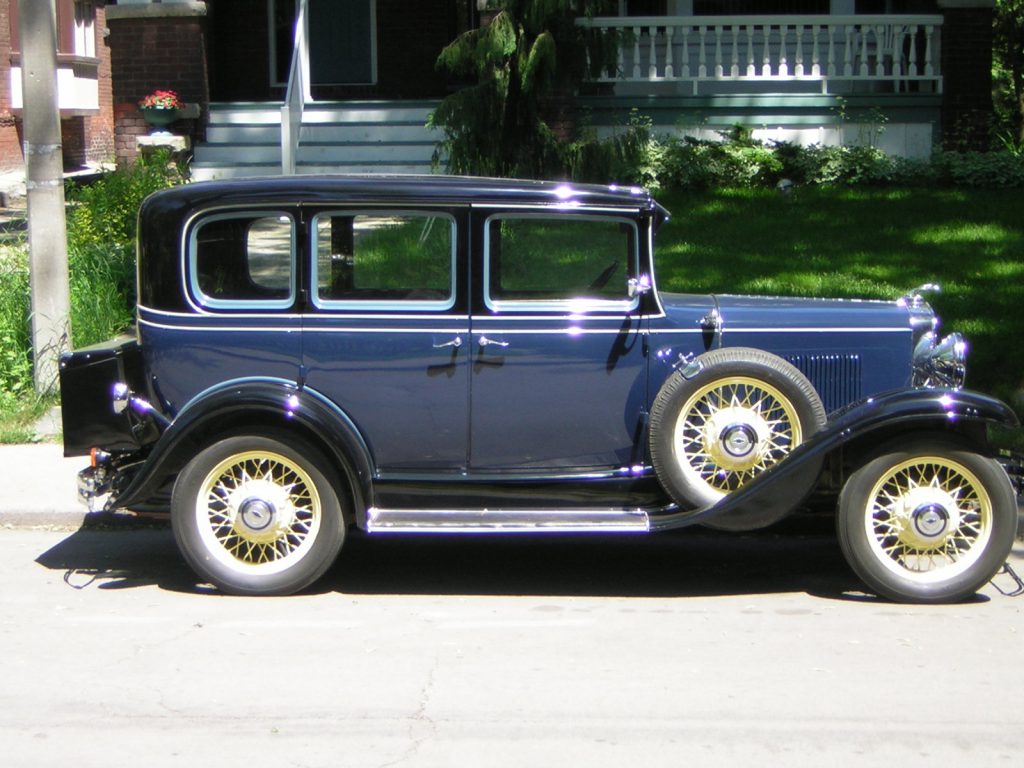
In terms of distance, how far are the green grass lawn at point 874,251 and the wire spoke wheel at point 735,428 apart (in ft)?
11.7

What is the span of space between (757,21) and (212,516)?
41.2 ft

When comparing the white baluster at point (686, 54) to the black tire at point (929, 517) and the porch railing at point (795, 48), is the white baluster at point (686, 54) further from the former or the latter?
the black tire at point (929, 517)

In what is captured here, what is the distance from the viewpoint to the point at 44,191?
9.53 meters

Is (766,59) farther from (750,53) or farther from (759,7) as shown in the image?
(759,7)

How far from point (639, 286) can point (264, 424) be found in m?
1.83

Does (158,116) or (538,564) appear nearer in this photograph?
(538,564)

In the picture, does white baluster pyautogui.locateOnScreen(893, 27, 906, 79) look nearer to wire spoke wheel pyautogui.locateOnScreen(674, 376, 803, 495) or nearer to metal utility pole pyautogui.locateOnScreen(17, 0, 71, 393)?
metal utility pole pyautogui.locateOnScreen(17, 0, 71, 393)

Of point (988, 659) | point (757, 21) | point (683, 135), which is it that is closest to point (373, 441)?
point (988, 659)

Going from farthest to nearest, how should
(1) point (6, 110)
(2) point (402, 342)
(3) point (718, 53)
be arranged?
(1) point (6, 110)
(3) point (718, 53)
(2) point (402, 342)

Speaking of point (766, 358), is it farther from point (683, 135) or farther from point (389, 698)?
point (683, 135)

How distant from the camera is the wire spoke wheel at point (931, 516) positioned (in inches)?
245

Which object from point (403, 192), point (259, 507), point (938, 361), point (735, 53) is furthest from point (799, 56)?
point (259, 507)

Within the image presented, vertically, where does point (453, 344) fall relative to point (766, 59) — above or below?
below

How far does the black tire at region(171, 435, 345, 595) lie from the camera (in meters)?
6.32
